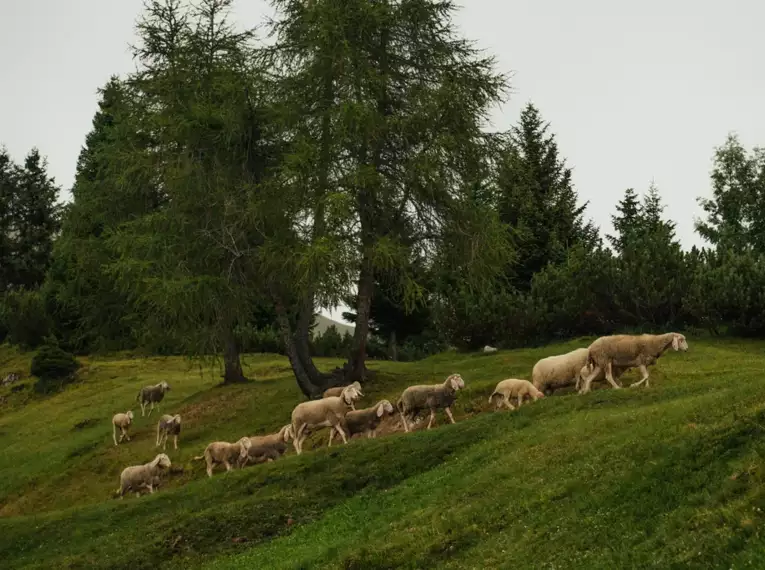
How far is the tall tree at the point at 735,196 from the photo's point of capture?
72250 mm

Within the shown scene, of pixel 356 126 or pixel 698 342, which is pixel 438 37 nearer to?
pixel 356 126

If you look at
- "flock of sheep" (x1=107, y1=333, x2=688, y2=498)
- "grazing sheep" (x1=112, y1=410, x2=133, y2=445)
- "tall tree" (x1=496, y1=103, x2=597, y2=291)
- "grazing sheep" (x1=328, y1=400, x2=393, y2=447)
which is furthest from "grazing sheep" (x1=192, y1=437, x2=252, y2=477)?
"tall tree" (x1=496, y1=103, x2=597, y2=291)

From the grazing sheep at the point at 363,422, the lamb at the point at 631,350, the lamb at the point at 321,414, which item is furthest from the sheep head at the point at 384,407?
the lamb at the point at 631,350

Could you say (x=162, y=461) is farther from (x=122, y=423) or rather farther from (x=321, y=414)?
(x=122, y=423)

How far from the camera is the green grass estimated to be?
37.4 feet

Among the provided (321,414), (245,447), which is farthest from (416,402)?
(245,447)

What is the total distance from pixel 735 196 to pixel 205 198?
57.5 metres

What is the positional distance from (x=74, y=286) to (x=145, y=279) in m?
23.3

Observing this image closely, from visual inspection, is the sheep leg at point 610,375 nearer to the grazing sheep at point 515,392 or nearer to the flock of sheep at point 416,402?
the flock of sheep at point 416,402

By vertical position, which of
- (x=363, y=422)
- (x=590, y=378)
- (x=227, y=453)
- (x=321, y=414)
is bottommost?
(x=227, y=453)

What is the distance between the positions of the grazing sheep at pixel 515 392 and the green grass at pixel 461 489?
1.01m

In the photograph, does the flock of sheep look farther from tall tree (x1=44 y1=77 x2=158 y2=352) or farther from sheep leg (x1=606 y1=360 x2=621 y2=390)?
tall tree (x1=44 y1=77 x2=158 y2=352)

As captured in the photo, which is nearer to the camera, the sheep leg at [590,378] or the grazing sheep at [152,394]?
the sheep leg at [590,378]

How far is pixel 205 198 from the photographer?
33688mm
